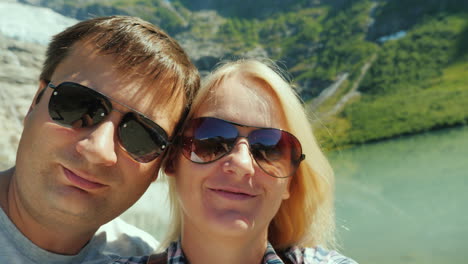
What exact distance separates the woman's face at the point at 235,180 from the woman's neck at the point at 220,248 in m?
0.04

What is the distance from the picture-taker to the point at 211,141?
6.66 feet

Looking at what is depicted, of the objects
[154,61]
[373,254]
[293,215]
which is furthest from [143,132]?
[373,254]

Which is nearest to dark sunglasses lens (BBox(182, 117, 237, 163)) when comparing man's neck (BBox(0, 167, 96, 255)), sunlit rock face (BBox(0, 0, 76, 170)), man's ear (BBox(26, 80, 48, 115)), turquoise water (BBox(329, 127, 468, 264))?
man's neck (BBox(0, 167, 96, 255))

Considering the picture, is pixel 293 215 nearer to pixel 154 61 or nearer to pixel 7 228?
pixel 154 61

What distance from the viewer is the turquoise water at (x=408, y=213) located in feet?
27.7

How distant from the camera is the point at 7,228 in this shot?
6.63 ft

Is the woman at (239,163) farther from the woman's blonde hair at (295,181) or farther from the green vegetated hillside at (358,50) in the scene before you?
the green vegetated hillside at (358,50)

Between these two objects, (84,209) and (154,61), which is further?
(154,61)

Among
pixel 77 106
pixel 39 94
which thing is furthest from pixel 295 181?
pixel 39 94

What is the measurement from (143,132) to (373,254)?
798cm

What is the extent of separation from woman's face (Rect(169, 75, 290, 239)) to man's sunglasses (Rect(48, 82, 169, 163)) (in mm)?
230

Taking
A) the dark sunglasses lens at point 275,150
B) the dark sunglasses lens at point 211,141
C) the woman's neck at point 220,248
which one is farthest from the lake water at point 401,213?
the dark sunglasses lens at point 275,150

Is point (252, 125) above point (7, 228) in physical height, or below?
above

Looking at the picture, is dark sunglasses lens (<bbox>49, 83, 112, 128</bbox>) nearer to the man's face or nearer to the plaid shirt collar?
the man's face
